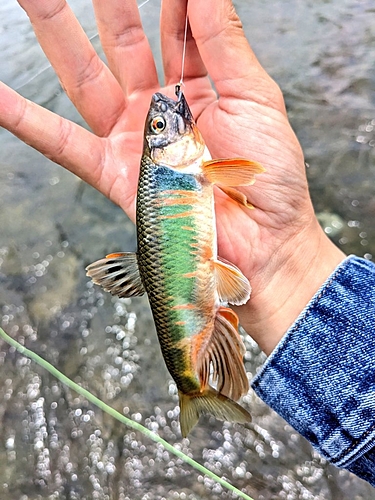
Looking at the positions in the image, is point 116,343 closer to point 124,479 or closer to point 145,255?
point 124,479

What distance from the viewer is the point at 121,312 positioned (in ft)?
13.7

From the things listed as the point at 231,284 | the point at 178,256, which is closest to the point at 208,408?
the point at 231,284

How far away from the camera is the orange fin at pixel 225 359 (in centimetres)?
199

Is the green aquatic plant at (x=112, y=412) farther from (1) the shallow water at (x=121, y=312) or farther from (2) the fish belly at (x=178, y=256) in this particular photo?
(2) the fish belly at (x=178, y=256)

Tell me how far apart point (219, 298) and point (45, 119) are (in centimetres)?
135

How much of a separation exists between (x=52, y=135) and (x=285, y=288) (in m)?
1.49

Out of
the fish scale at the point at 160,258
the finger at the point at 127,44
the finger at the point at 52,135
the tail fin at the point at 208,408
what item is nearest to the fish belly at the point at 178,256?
the fish scale at the point at 160,258

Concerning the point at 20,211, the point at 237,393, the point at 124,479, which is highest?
the point at 237,393

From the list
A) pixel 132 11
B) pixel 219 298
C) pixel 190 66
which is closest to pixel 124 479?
pixel 219 298

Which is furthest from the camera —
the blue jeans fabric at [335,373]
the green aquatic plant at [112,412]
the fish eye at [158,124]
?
the green aquatic plant at [112,412]

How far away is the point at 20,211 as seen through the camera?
5035 mm

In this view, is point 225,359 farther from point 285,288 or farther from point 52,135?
point 52,135

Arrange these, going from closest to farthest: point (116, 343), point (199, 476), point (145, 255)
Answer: point (145, 255) → point (199, 476) → point (116, 343)

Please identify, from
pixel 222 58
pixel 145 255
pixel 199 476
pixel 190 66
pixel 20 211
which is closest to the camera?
pixel 145 255
